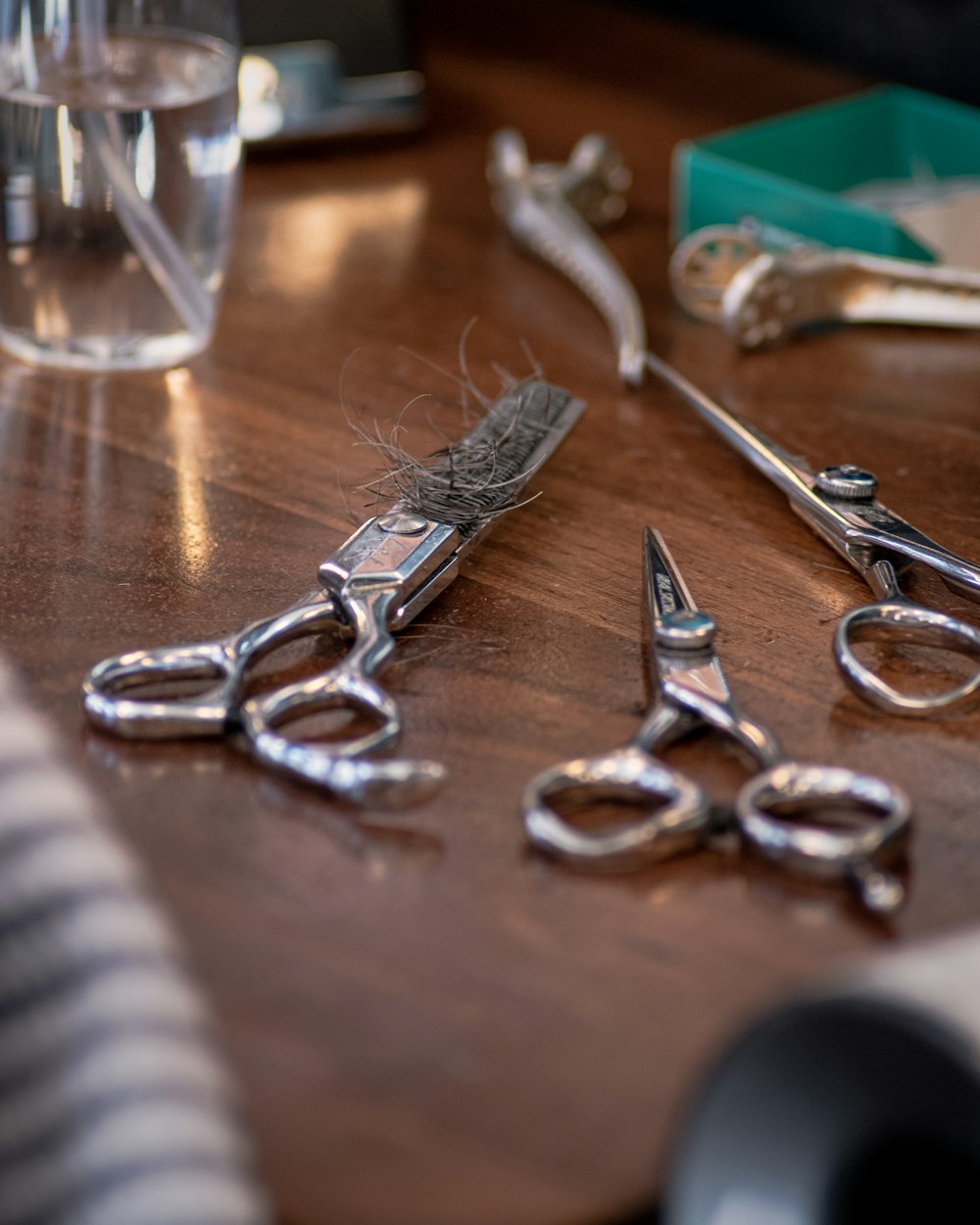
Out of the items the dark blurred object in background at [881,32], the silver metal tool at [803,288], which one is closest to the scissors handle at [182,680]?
the silver metal tool at [803,288]

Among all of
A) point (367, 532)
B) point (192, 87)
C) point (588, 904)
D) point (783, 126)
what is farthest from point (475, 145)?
point (588, 904)

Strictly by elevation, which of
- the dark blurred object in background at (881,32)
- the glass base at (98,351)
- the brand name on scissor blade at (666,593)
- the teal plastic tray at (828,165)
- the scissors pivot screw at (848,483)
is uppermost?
the dark blurred object in background at (881,32)

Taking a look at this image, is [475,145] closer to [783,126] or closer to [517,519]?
[783,126]

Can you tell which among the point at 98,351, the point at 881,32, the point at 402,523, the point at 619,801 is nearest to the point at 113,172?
the point at 98,351

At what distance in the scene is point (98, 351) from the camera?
508mm

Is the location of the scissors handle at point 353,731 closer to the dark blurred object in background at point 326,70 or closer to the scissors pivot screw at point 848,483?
the scissors pivot screw at point 848,483

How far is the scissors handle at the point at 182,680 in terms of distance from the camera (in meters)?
0.33

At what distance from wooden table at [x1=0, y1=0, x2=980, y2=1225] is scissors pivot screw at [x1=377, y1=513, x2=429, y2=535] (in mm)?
23

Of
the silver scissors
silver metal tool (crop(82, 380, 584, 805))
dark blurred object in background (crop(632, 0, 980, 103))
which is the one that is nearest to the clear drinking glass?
silver metal tool (crop(82, 380, 584, 805))

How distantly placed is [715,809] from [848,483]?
0.14 metres

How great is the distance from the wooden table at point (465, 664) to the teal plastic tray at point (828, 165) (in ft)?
0.13

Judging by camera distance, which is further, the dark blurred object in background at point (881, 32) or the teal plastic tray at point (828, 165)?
the dark blurred object in background at point (881, 32)

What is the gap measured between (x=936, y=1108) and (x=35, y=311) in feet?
1.27

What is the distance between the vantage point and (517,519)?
0.44 metres
